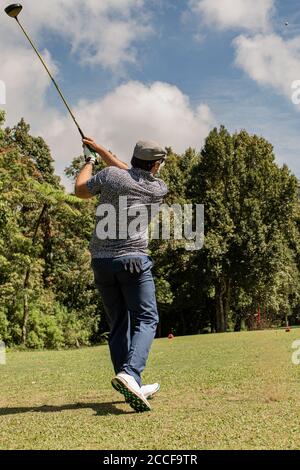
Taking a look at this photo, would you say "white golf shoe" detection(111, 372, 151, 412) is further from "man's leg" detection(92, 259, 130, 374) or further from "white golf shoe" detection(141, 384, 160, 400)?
"man's leg" detection(92, 259, 130, 374)

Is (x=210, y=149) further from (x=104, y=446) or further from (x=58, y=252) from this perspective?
(x=104, y=446)

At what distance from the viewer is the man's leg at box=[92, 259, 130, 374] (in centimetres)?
528

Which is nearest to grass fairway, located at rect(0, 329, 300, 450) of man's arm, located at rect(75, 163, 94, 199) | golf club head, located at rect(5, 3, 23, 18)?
man's arm, located at rect(75, 163, 94, 199)

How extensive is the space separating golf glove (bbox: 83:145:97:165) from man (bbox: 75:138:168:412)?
14 centimetres

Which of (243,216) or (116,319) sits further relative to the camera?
(243,216)

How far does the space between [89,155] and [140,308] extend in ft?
4.74

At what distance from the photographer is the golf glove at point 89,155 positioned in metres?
5.48

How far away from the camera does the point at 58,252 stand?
117 feet

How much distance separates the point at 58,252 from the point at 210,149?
12.0 m

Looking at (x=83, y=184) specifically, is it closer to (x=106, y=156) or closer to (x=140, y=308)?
(x=106, y=156)

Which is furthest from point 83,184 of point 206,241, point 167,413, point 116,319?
point 206,241

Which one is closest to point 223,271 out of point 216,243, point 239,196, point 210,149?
point 216,243

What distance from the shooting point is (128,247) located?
5156 mm
